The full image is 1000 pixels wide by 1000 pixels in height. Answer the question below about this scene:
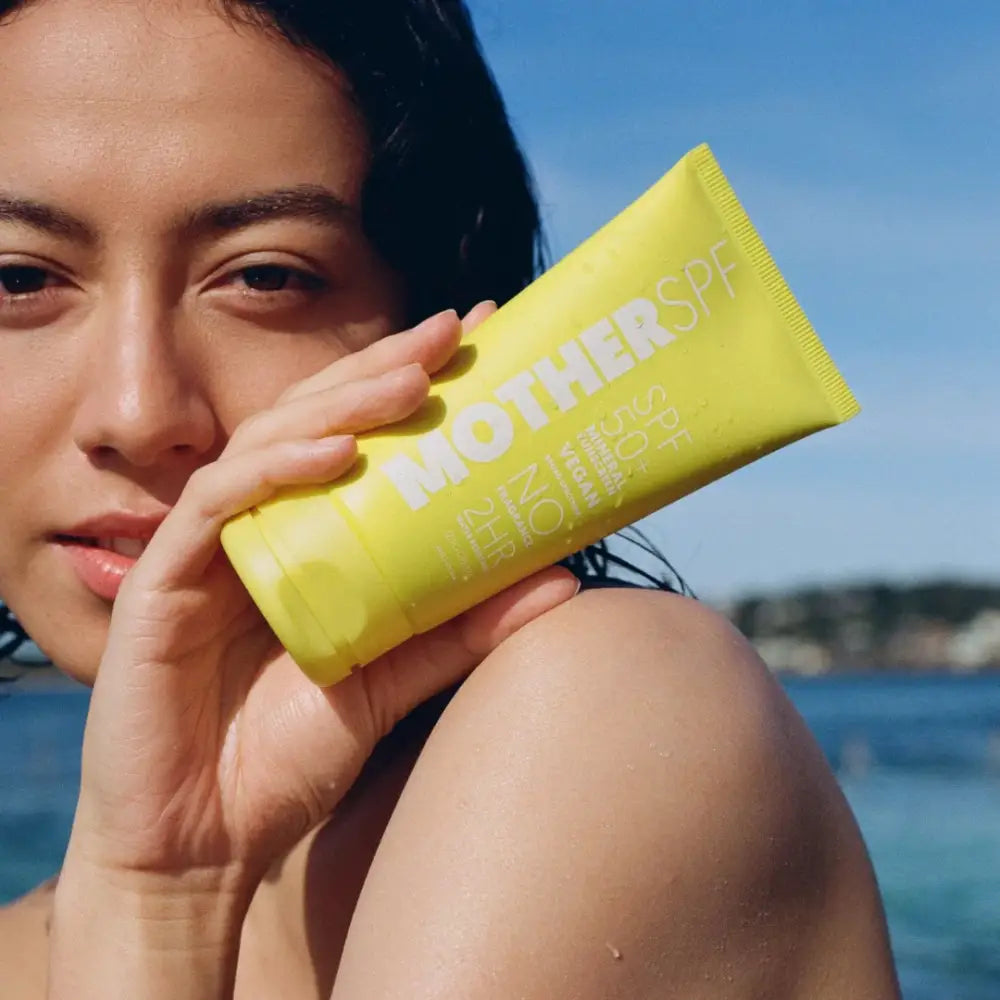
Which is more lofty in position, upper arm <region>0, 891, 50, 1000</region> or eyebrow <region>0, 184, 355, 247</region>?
eyebrow <region>0, 184, 355, 247</region>

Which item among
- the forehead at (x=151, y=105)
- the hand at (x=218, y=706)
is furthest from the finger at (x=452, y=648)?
the forehead at (x=151, y=105)

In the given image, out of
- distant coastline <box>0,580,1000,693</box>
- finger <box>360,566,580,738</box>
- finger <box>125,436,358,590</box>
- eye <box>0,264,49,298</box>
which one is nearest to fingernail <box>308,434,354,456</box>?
finger <box>125,436,358,590</box>

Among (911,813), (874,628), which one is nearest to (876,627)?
(874,628)

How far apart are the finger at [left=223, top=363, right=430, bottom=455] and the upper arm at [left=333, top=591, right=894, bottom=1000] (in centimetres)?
24

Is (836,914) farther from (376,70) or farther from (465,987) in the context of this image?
(376,70)

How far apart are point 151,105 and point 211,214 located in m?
0.13

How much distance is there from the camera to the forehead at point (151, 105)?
1332 millimetres

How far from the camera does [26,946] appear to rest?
6.79ft

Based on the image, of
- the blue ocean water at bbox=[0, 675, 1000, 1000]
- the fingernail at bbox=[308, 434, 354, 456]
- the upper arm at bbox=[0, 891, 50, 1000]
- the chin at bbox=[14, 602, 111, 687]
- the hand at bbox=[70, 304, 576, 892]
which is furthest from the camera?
the blue ocean water at bbox=[0, 675, 1000, 1000]

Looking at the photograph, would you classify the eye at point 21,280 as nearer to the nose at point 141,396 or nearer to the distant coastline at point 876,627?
the nose at point 141,396

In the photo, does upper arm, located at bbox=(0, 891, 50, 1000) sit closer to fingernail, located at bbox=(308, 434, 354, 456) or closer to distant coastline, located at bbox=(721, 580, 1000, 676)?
fingernail, located at bbox=(308, 434, 354, 456)

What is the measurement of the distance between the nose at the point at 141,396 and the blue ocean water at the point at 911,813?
64.8 inches

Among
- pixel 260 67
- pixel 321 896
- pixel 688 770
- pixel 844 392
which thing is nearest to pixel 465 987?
pixel 688 770

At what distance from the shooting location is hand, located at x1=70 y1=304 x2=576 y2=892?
1.22 meters
